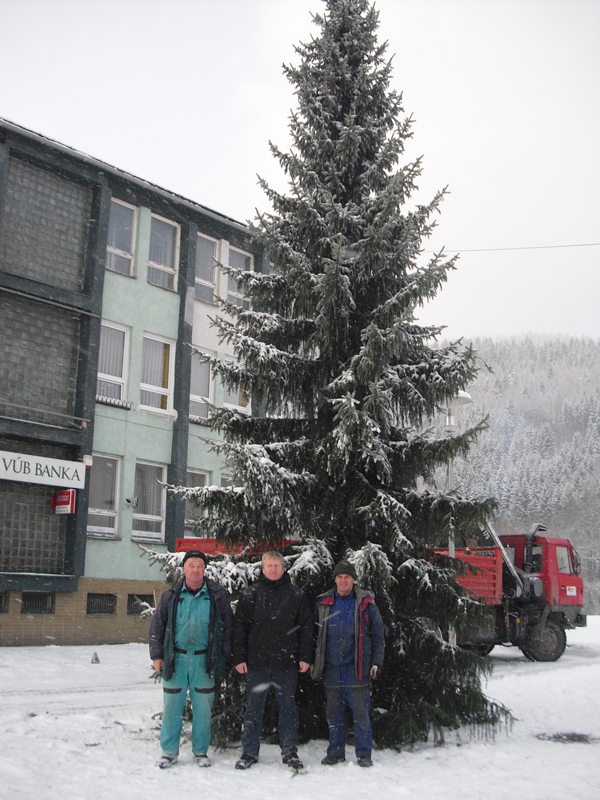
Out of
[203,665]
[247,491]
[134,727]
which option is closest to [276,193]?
[247,491]

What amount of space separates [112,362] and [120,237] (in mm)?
3188

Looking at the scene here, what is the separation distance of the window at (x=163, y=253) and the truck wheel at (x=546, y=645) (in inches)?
476

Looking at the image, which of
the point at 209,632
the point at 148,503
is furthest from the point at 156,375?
the point at 209,632

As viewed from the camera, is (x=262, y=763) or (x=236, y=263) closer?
(x=262, y=763)

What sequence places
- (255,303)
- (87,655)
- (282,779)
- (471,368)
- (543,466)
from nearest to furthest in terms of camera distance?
(282,779) → (471,368) → (255,303) → (87,655) → (543,466)

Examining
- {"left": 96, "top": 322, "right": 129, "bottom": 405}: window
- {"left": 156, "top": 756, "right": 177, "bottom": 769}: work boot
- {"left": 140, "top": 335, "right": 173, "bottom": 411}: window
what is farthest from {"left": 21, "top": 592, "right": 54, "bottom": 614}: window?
{"left": 156, "top": 756, "right": 177, "bottom": 769}: work boot

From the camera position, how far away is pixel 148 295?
1997cm

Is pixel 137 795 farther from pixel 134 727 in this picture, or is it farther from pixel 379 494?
pixel 379 494

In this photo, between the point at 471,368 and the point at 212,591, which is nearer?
the point at 212,591

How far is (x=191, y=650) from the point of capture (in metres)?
6.57

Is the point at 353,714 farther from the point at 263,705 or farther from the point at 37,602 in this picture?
the point at 37,602

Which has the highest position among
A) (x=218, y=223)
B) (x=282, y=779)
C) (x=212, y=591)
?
(x=218, y=223)

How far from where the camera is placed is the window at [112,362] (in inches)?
742

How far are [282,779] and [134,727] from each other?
91.3 inches
